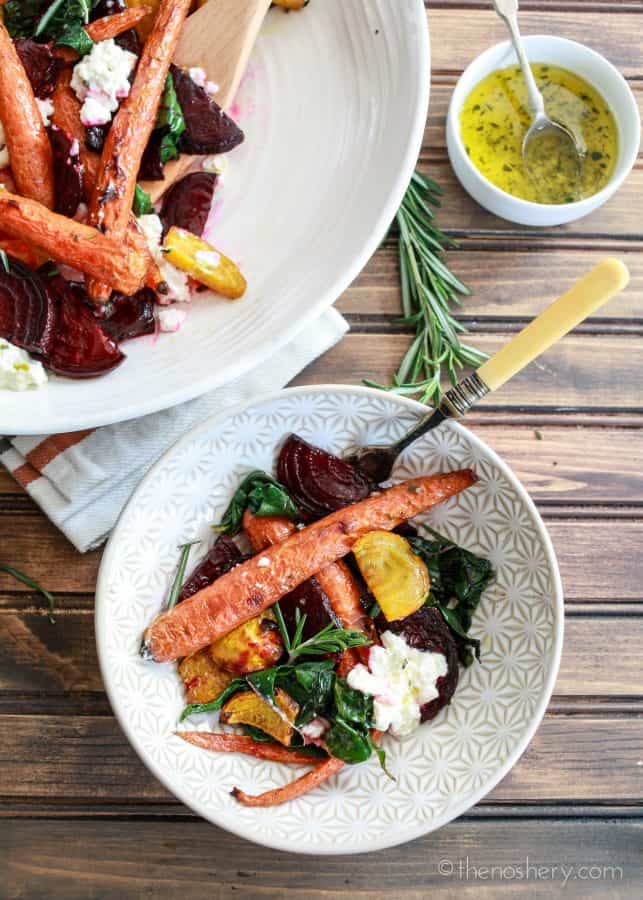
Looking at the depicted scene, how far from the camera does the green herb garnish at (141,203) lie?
164 centimetres

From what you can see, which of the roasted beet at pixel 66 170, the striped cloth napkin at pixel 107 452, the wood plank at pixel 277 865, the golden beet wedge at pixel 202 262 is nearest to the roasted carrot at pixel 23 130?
the roasted beet at pixel 66 170

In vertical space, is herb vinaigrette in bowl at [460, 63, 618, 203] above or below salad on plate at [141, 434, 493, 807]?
above

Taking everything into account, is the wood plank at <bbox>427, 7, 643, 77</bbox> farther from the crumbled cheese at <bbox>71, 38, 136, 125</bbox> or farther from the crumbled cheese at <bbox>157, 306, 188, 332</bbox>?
the crumbled cheese at <bbox>157, 306, 188, 332</bbox>

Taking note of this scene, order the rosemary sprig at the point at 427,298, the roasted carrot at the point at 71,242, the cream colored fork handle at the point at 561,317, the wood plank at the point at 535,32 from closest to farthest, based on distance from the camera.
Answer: the cream colored fork handle at the point at 561,317
the roasted carrot at the point at 71,242
the rosemary sprig at the point at 427,298
the wood plank at the point at 535,32

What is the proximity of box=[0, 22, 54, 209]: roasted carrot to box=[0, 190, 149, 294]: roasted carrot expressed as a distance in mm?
65

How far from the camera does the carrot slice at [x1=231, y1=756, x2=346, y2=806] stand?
156 centimetres

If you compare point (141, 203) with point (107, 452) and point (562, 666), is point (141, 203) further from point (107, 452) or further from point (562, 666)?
point (562, 666)

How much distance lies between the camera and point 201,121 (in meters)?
1.65

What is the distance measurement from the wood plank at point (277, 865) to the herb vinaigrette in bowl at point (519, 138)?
1.45 metres

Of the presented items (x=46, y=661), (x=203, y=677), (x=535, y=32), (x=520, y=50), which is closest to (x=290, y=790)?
(x=203, y=677)

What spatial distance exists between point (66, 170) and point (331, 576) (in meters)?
0.93

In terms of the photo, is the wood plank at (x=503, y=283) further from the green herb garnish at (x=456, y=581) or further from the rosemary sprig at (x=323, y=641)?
the rosemary sprig at (x=323, y=641)

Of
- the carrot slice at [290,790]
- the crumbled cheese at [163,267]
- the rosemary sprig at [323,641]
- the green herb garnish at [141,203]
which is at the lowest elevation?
the carrot slice at [290,790]

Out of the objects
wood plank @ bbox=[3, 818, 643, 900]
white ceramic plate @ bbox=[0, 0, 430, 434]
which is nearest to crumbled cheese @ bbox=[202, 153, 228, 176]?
white ceramic plate @ bbox=[0, 0, 430, 434]
